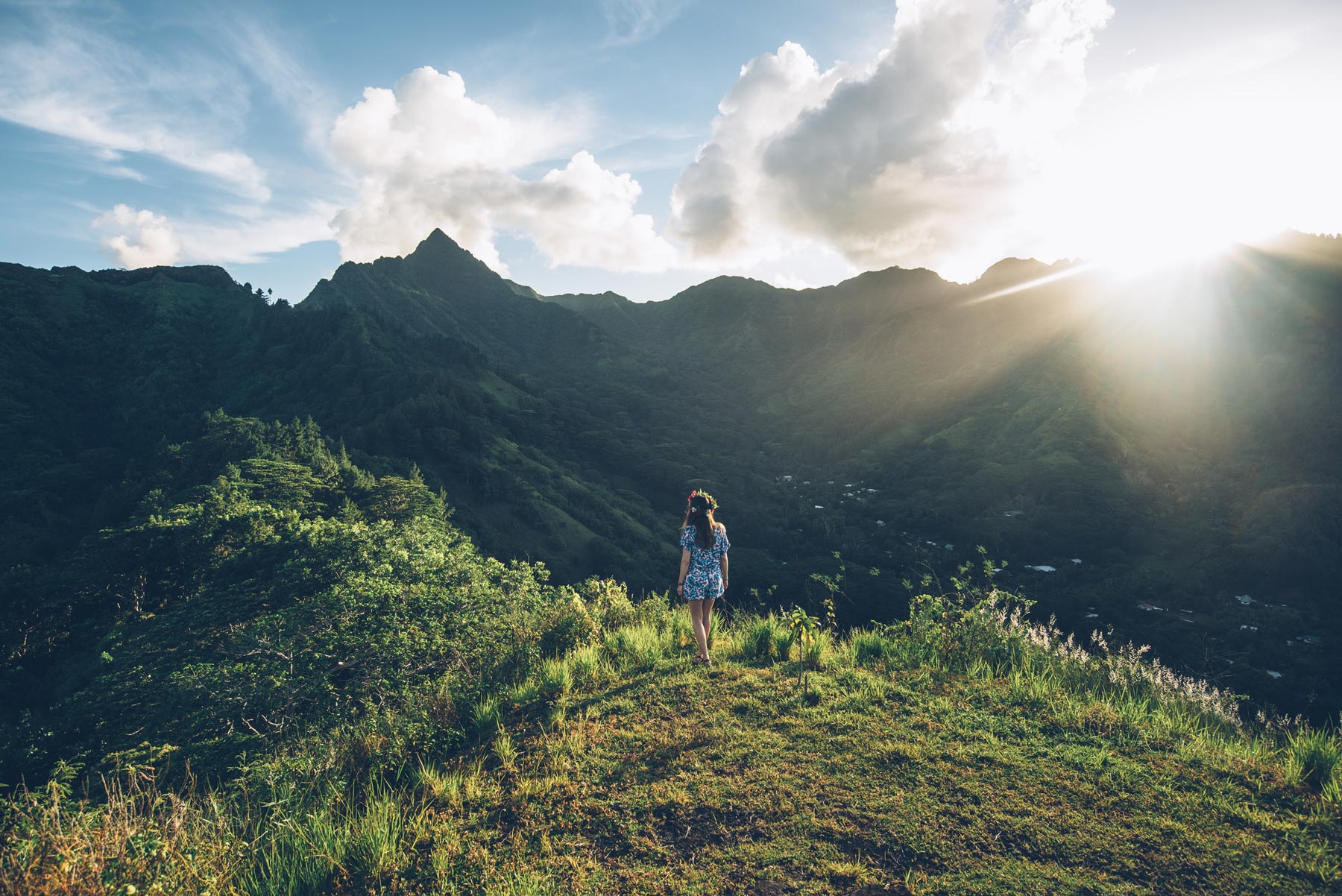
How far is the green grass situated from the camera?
3.24m

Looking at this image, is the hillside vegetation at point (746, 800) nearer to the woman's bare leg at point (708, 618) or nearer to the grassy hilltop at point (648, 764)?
the grassy hilltop at point (648, 764)

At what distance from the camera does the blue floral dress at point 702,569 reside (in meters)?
6.36

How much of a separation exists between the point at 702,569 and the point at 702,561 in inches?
3.5


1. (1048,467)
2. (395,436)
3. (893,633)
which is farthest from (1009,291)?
(893,633)

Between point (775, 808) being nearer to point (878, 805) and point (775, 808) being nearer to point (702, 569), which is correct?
point (878, 805)

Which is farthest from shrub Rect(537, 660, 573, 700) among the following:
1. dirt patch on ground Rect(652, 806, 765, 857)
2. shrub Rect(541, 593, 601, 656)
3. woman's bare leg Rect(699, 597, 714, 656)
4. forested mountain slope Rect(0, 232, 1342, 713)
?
forested mountain slope Rect(0, 232, 1342, 713)

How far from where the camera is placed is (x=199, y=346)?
89.6 m

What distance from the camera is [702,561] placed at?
255 inches

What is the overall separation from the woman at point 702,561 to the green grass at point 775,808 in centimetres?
111

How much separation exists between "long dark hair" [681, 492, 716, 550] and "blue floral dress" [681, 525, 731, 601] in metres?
0.05

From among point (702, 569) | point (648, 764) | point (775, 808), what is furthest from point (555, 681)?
point (775, 808)

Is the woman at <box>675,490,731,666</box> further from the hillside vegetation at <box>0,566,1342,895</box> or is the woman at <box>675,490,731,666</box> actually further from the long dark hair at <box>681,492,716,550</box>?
the hillside vegetation at <box>0,566,1342,895</box>

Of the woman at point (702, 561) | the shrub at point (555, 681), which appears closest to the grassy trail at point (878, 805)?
the shrub at point (555, 681)

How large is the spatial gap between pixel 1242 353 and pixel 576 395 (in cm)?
12046
